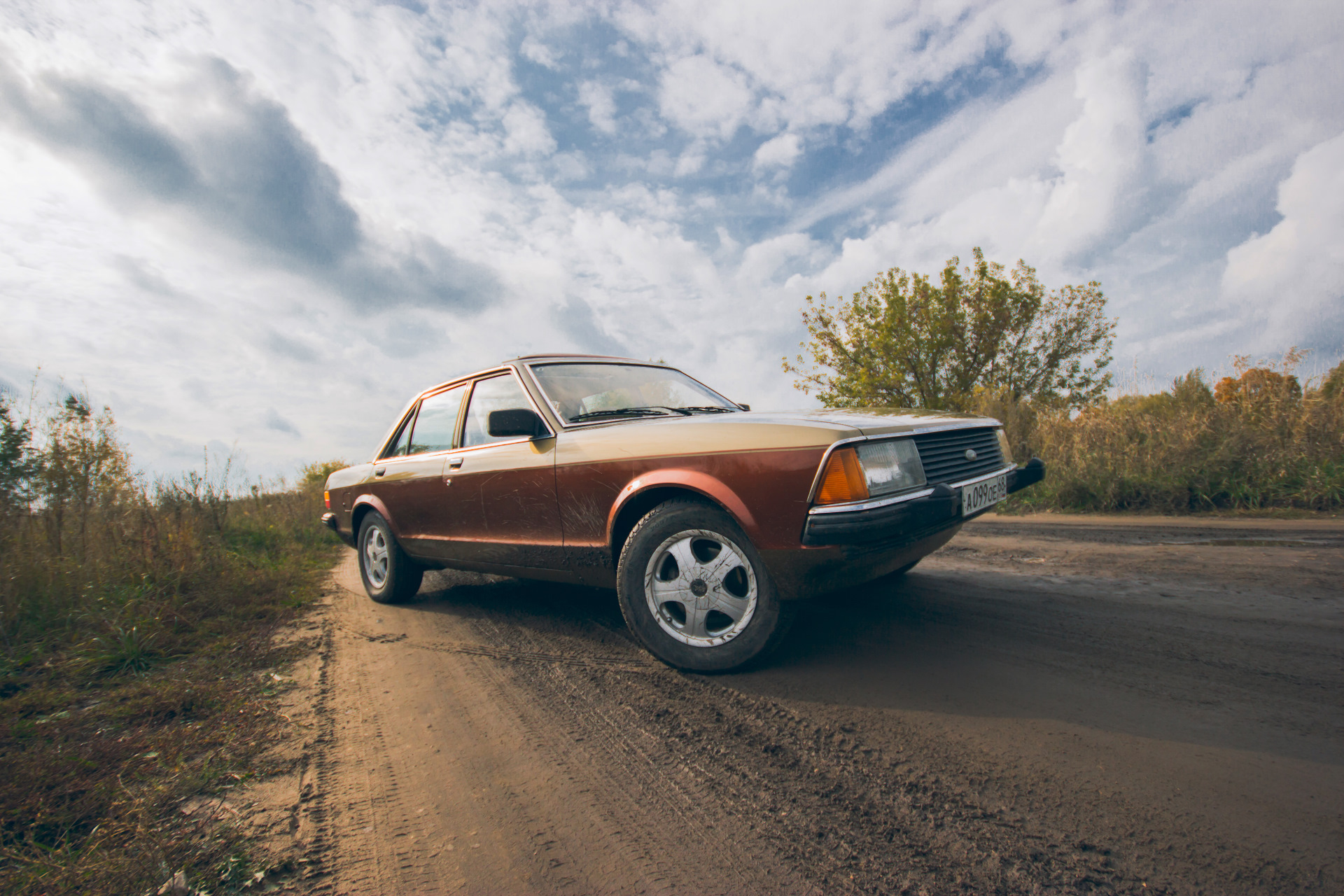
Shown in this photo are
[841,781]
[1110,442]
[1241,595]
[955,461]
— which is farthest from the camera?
[1110,442]

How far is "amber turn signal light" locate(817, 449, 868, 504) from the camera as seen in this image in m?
2.29

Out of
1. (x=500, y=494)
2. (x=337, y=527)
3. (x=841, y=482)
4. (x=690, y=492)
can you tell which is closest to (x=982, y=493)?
(x=841, y=482)

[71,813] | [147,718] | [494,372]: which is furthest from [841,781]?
[494,372]

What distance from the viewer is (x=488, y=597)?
4.57 meters

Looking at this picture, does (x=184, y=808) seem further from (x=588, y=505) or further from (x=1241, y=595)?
(x=1241, y=595)

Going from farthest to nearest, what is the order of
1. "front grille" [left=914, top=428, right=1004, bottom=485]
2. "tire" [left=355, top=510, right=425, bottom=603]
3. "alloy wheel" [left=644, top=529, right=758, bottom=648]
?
1. "tire" [left=355, top=510, right=425, bottom=603]
2. "front grille" [left=914, top=428, right=1004, bottom=485]
3. "alloy wheel" [left=644, top=529, right=758, bottom=648]

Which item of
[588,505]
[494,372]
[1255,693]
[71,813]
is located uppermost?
[494,372]

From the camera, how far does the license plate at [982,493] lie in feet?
8.82

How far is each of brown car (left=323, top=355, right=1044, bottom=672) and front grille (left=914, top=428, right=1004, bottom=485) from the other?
1 centimetres

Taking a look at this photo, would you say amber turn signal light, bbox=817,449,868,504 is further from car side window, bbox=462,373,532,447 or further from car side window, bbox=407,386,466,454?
car side window, bbox=407,386,466,454

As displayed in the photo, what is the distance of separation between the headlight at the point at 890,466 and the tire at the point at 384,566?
3503mm

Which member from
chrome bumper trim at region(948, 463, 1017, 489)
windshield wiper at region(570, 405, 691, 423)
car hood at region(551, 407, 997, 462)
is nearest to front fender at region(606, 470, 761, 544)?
car hood at region(551, 407, 997, 462)

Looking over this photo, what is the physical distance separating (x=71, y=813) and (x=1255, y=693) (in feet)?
12.7

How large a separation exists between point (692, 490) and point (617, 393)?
3.81 ft
